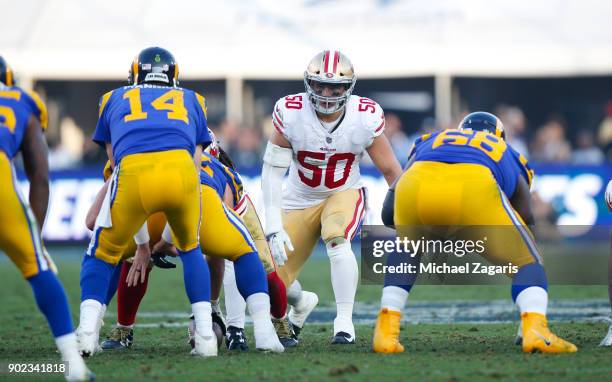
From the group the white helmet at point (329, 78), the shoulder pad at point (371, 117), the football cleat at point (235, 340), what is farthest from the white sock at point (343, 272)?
the white helmet at point (329, 78)

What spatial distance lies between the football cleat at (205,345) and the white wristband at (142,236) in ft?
2.25

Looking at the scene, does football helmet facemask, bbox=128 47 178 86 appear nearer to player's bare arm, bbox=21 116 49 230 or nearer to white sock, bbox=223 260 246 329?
player's bare arm, bbox=21 116 49 230

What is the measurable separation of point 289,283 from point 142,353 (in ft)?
4.13

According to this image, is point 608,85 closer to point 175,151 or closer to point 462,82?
point 462,82

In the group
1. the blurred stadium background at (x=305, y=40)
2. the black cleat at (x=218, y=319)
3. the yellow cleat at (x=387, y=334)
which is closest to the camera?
the yellow cleat at (x=387, y=334)

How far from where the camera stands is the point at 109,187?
20.0 feet

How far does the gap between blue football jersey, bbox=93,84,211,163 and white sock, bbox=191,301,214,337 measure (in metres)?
0.83

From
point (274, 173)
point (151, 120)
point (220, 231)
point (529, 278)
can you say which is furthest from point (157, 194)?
point (529, 278)

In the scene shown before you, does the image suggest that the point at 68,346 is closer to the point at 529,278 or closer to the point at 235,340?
the point at 235,340

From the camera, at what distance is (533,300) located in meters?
5.96

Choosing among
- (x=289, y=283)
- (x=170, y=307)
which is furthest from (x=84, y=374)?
(x=170, y=307)

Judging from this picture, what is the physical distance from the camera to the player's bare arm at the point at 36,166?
5281 mm

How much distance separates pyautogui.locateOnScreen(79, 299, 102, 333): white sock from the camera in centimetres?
606

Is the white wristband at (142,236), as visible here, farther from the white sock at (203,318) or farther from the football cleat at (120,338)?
the football cleat at (120,338)
